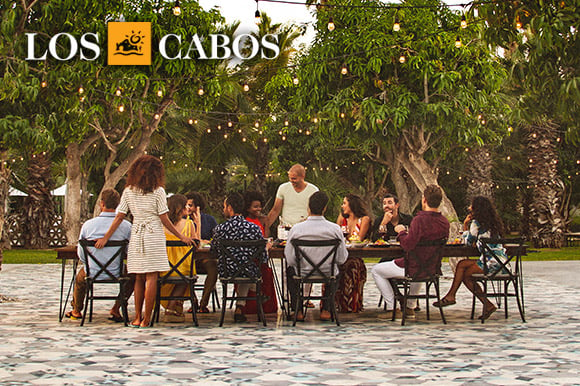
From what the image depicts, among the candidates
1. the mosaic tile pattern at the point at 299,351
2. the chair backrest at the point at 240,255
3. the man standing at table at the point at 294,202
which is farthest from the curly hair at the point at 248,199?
the mosaic tile pattern at the point at 299,351

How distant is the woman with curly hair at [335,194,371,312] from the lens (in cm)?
938

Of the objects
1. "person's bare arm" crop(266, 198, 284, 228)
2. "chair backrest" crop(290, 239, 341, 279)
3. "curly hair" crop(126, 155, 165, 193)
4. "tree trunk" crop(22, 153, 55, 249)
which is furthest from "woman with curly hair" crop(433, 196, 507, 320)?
"tree trunk" crop(22, 153, 55, 249)

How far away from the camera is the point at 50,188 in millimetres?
28625

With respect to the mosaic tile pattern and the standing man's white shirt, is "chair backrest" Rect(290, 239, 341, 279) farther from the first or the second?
the standing man's white shirt

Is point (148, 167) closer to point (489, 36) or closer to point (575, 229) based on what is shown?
point (489, 36)

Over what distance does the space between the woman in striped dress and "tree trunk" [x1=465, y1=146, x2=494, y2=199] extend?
18.8 meters

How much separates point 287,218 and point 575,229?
1204 inches

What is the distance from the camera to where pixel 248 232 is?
8.67 meters

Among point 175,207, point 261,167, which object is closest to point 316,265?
point 175,207

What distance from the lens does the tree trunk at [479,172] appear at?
25.9 m

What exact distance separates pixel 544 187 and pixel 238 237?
20.1m

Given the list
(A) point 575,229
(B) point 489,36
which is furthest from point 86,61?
(A) point 575,229

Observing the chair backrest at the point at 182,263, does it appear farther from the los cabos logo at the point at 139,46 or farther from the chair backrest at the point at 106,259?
the los cabos logo at the point at 139,46

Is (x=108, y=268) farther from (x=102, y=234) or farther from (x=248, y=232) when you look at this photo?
(x=248, y=232)
